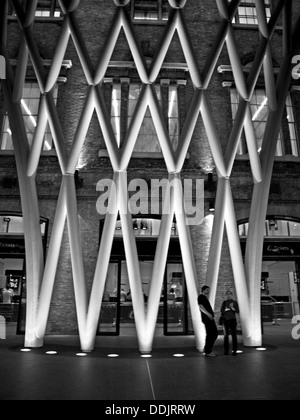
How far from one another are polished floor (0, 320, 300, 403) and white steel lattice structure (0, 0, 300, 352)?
2.38 feet

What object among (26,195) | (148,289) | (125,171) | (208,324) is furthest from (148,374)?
(148,289)

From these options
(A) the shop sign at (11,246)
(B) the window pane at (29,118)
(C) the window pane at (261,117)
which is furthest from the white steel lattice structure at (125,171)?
(C) the window pane at (261,117)

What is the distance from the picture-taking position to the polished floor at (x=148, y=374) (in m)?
4.52

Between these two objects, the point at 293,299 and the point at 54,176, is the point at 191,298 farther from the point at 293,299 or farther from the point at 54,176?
the point at 293,299

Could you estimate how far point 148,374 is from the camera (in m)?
5.73

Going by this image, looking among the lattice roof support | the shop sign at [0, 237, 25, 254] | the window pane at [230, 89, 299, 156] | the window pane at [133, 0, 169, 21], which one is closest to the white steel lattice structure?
the lattice roof support

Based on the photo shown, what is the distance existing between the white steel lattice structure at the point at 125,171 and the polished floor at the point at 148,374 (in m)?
0.72

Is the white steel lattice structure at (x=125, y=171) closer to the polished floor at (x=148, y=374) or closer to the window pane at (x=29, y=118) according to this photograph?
the polished floor at (x=148, y=374)

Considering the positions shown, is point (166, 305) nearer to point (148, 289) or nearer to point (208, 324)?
point (148, 289)

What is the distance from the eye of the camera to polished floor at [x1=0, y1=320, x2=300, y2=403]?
178 inches

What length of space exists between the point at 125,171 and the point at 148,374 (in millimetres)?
4827

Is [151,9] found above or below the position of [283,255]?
above

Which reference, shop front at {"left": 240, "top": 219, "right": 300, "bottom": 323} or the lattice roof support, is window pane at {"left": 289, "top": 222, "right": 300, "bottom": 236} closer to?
shop front at {"left": 240, "top": 219, "right": 300, "bottom": 323}
